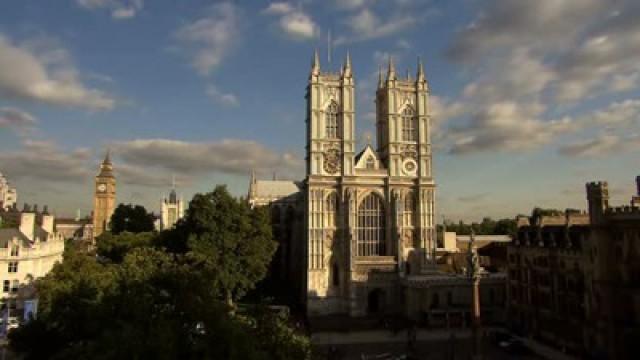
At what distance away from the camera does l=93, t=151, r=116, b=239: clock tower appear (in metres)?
139

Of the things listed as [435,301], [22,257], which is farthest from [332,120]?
[22,257]

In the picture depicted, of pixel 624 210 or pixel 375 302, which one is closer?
pixel 624 210

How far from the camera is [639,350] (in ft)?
128

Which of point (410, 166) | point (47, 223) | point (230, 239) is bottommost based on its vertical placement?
→ point (230, 239)

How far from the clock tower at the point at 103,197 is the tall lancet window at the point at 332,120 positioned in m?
89.6

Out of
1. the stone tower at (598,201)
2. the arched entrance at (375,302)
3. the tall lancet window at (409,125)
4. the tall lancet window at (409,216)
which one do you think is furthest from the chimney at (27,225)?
the stone tower at (598,201)

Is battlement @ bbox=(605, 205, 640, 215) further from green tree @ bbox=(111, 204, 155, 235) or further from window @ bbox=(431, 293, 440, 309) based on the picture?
green tree @ bbox=(111, 204, 155, 235)

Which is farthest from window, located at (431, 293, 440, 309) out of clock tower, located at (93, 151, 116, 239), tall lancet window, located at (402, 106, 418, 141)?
clock tower, located at (93, 151, 116, 239)

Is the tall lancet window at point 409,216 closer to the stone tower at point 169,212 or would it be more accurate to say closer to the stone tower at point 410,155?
the stone tower at point 410,155

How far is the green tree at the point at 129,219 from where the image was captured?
10012 cm

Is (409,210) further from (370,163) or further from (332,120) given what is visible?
(332,120)

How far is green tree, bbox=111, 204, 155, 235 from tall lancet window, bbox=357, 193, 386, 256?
5283cm

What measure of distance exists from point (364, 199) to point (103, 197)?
96.2m

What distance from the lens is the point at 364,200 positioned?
227ft
